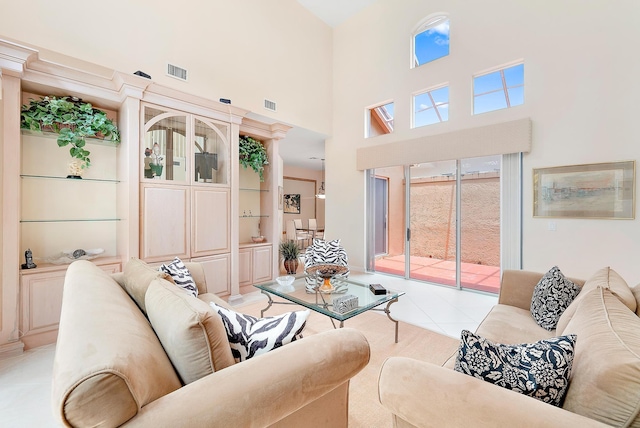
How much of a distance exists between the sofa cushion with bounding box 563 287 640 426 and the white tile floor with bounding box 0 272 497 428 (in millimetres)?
2016

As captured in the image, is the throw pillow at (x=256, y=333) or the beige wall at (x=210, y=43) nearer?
the throw pillow at (x=256, y=333)

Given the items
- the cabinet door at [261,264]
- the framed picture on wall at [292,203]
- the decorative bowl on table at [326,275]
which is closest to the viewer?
the decorative bowl on table at [326,275]

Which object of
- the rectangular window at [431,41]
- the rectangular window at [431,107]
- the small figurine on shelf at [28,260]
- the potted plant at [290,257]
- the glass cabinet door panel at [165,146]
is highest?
the rectangular window at [431,41]

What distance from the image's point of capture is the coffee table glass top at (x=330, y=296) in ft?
7.62

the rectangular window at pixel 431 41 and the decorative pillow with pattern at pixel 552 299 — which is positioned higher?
the rectangular window at pixel 431 41

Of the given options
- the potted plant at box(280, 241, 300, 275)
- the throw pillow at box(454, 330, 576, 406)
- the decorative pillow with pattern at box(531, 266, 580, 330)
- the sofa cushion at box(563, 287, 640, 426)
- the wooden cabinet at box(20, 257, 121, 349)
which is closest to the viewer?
the sofa cushion at box(563, 287, 640, 426)

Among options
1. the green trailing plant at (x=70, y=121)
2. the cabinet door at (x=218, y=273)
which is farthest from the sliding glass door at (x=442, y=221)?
the green trailing plant at (x=70, y=121)

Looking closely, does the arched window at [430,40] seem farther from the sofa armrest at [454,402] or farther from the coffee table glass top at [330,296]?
the sofa armrest at [454,402]

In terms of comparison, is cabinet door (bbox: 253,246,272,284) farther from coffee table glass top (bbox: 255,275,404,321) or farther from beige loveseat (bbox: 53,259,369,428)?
beige loveseat (bbox: 53,259,369,428)

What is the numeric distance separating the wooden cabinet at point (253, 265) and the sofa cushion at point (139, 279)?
2222mm

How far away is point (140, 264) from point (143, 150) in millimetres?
1729

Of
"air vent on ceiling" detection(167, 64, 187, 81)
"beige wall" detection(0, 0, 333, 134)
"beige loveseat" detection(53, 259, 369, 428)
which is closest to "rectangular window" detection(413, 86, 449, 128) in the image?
"beige wall" detection(0, 0, 333, 134)

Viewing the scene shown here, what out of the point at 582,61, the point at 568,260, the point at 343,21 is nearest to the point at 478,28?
the point at 582,61

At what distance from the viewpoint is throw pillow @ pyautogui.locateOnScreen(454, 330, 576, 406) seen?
3.04 feet
